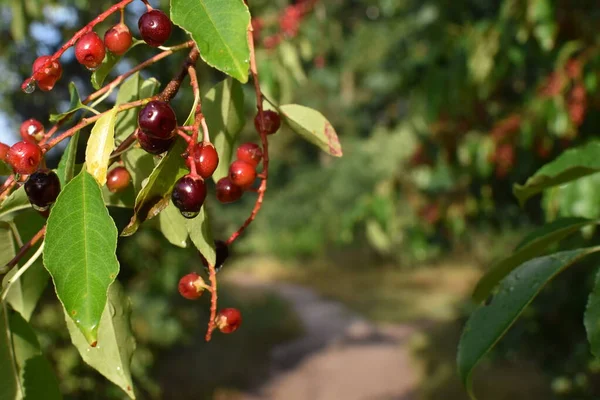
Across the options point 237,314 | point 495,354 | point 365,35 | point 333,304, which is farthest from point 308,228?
point 237,314

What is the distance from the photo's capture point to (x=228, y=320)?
639mm

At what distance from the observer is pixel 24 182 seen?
558 mm

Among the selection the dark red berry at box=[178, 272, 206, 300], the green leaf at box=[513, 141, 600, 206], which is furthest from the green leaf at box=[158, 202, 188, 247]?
the green leaf at box=[513, 141, 600, 206]

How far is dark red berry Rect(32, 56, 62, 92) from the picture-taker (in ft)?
1.95

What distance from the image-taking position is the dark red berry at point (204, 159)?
0.53 m

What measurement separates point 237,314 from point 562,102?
1973 mm

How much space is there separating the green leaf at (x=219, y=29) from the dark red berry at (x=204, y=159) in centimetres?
8

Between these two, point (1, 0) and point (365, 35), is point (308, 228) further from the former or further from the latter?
point (1, 0)

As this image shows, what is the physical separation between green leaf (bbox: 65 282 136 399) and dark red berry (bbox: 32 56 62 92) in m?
0.22

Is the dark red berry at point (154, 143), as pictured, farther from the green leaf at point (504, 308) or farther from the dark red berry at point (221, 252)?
the green leaf at point (504, 308)

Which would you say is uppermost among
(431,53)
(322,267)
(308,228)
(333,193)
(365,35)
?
(431,53)

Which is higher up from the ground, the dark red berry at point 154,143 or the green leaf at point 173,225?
the dark red berry at point 154,143

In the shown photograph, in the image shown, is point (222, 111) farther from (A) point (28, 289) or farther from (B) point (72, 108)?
(A) point (28, 289)

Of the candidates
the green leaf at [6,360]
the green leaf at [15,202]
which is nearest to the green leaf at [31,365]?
the green leaf at [6,360]
